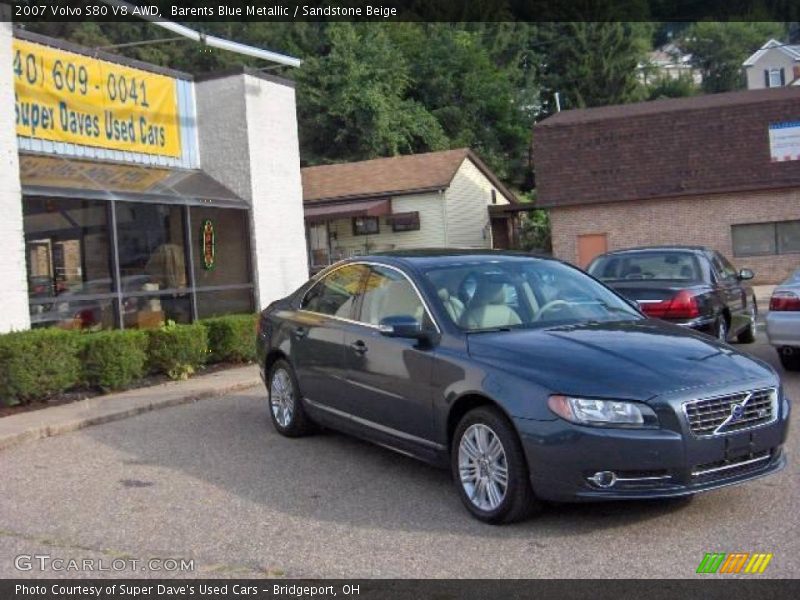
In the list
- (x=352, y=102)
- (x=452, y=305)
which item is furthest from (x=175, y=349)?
(x=352, y=102)

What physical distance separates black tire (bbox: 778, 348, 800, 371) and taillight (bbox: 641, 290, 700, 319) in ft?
3.43

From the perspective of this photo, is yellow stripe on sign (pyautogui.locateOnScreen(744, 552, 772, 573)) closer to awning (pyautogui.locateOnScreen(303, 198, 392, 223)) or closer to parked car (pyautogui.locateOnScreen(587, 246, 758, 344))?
parked car (pyautogui.locateOnScreen(587, 246, 758, 344))

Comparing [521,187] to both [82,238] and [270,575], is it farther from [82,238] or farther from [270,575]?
[270,575]

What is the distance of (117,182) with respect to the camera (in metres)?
13.3

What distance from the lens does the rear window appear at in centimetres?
1191

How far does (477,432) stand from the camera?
18.3ft

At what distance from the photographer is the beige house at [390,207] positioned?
35062mm

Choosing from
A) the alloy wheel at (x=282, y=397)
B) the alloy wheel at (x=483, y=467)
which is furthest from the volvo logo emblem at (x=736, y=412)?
the alloy wheel at (x=282, y=397)

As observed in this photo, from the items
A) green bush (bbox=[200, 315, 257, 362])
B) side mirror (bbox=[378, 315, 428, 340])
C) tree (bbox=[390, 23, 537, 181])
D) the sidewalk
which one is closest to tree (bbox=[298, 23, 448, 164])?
tree (bbox=[390, 23, 537, 181])

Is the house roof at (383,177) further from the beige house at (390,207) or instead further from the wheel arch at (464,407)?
the wheel arch at (464,407)

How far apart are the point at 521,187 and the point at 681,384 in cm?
5177

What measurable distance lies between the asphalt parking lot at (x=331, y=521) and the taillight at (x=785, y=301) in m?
2.93

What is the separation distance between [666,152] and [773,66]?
44.8 meters
